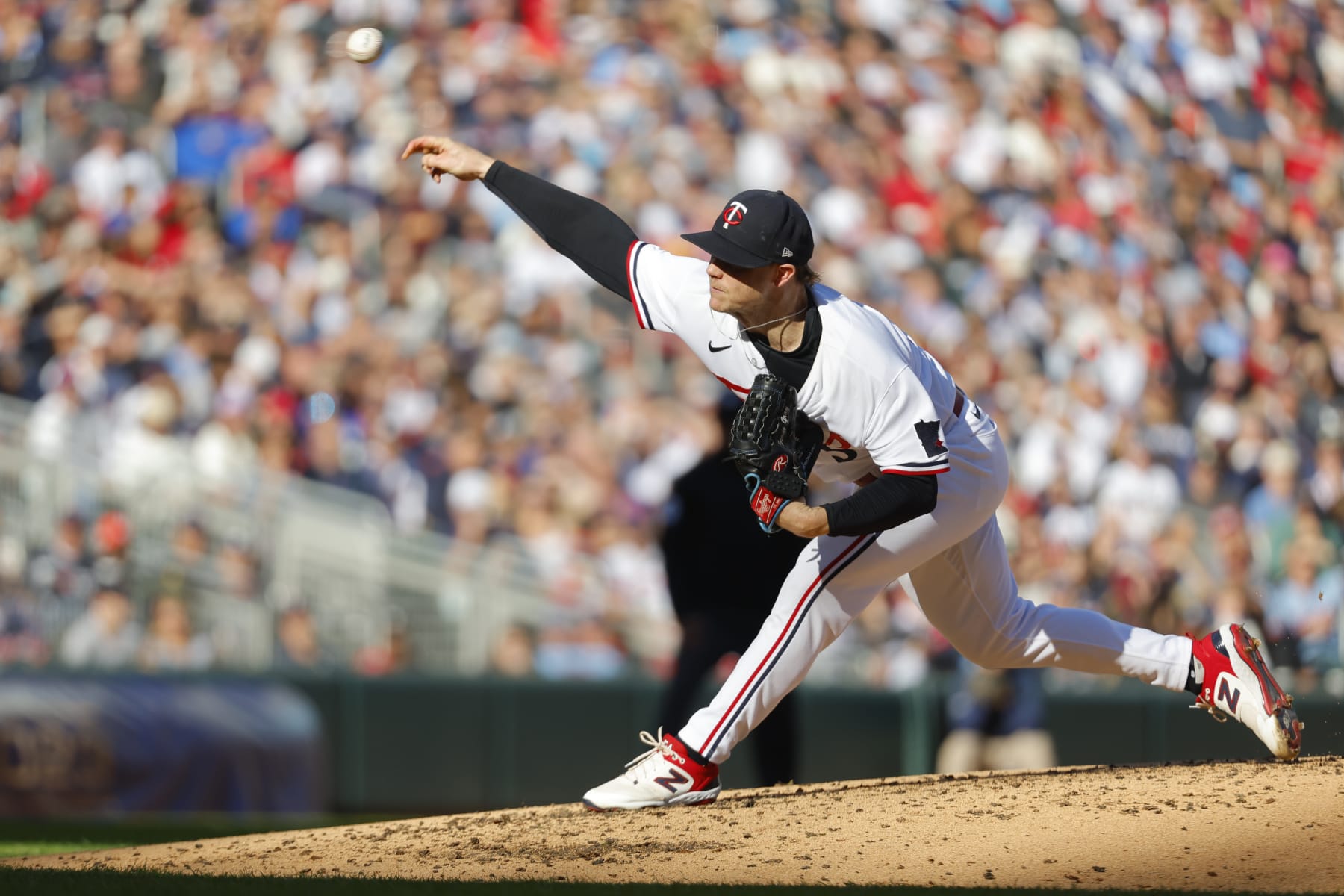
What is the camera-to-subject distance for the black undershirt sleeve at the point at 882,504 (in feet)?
11.8

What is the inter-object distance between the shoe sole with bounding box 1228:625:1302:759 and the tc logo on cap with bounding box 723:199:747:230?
5.75ft

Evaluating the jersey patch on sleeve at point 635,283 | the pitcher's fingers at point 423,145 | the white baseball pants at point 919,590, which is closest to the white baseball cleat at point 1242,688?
the white baseball pants at point 919,590

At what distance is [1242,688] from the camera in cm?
420

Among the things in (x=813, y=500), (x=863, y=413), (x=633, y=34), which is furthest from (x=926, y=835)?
(x=633, y=34)

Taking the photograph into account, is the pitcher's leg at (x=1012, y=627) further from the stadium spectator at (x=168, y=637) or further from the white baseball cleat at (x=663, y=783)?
the stadium spectator at (x=168, y=637)

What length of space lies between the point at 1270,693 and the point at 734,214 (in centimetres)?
190

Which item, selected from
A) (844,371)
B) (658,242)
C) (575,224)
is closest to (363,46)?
(575,224)

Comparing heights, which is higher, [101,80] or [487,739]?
[101,80]

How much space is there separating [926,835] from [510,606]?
4415 mm

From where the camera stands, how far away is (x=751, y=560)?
5523 mm

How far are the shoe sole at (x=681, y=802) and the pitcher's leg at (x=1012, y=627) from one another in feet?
2.31

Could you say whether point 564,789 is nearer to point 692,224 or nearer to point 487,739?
point 487,739

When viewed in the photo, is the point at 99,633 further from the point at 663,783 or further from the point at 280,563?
the point at 663,783

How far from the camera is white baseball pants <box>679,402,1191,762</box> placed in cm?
382
